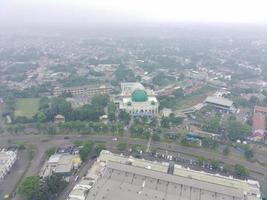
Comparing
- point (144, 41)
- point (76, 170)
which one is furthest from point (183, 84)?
point (144, 41)

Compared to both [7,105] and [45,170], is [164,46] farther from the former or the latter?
[45,170]

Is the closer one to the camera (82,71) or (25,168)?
(25,168)

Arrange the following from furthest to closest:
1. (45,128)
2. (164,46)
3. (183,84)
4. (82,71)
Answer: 1. (164,46)
2. (82,71)
3. (183,84)
4. (45,128)

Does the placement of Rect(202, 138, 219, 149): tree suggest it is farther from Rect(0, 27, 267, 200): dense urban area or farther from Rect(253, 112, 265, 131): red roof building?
Rect(253, 112, 265, 131): red roof building

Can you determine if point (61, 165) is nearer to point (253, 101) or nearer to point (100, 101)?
point (100, 101)

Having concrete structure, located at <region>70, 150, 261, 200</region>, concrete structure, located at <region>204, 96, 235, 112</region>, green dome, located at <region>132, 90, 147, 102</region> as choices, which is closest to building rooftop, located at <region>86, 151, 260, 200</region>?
concrete structure, located at <region>70, 150, 261, 200</region>

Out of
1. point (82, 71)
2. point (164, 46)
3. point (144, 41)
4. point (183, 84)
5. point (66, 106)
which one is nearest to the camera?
point (66, 106)

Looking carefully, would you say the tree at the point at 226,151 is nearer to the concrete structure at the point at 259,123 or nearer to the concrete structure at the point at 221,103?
the concrete structure at the point at 259,123
